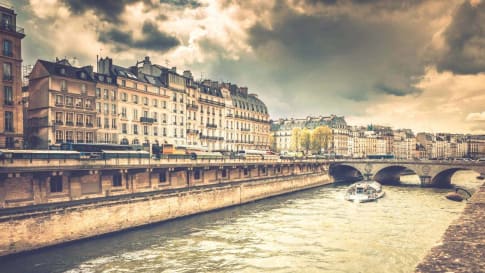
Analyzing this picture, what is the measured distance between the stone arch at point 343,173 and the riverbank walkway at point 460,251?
77.1 metres

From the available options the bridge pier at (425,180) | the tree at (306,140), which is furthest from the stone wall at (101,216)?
the tree at (306,140)

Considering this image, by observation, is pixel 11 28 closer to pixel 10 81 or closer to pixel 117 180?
pixel 10 81

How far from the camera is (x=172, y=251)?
2698 cm

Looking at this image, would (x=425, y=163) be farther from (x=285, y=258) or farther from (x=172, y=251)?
(x=172, y=251)

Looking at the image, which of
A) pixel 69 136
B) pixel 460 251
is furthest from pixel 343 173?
pixel 460 251

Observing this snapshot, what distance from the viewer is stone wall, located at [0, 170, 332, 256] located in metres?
24.5

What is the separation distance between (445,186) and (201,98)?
58.0 meters

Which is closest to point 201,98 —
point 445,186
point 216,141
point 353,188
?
point 216,141

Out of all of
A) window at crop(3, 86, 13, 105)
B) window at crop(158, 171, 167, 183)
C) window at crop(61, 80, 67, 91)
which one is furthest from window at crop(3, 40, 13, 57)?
window at crop(158, 171, 167, 183)

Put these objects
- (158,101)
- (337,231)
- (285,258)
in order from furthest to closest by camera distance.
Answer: (158,101), (337,231), (285,258)

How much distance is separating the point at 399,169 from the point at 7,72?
8682 cm

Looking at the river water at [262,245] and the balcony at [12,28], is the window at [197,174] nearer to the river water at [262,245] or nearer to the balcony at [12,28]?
the river water at [262,245]

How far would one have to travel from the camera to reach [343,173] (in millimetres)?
96875

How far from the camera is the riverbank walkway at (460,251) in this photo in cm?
895
